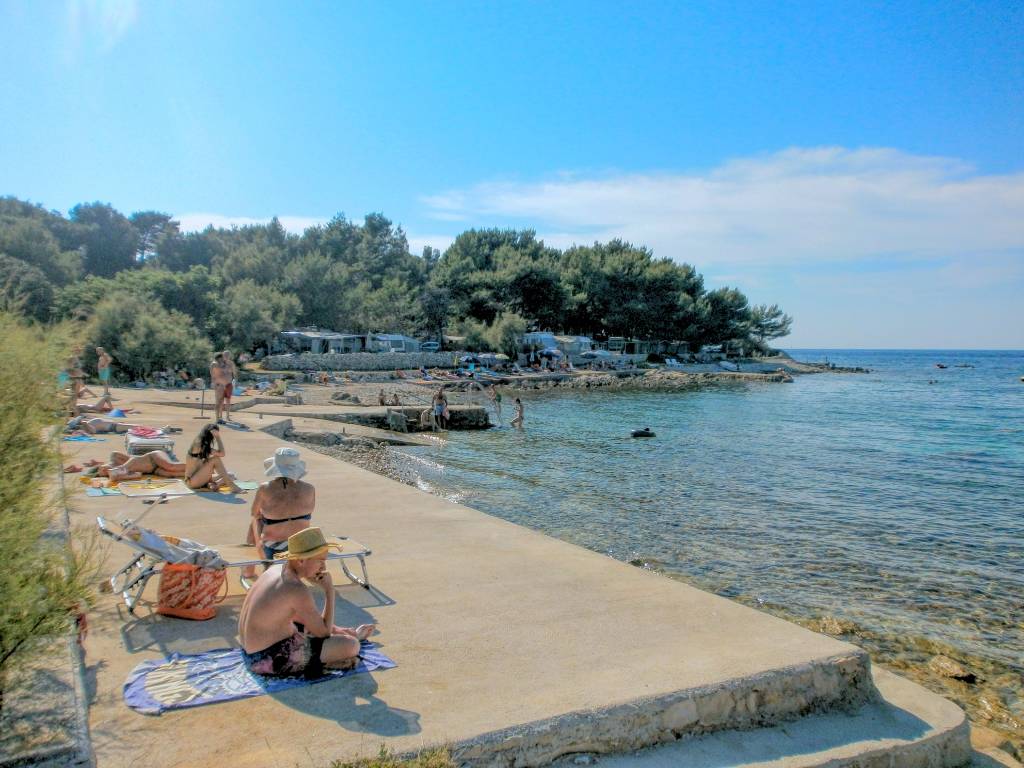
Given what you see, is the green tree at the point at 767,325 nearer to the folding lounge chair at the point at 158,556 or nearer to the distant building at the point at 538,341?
the distant building at the point at 538,341

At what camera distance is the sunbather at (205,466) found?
10.1 m

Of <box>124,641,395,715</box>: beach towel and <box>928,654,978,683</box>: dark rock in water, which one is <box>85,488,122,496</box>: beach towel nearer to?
<box>124,641,395,715</box>: beach towel

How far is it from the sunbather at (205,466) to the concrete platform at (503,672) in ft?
8.25

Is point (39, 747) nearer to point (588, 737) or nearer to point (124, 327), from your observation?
point (588, 737)

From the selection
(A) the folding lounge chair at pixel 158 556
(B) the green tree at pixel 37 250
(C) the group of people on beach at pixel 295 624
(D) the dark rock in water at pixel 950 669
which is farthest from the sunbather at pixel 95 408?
(B) the green tree at pixel 37 250

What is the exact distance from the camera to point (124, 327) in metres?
31.8

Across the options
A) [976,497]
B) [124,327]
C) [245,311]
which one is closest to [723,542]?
[976,497]

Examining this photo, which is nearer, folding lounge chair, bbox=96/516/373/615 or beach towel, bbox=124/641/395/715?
beach towel, bbox=124/641/395/715

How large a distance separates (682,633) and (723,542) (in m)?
6.28

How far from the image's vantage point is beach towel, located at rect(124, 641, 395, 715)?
163 inches

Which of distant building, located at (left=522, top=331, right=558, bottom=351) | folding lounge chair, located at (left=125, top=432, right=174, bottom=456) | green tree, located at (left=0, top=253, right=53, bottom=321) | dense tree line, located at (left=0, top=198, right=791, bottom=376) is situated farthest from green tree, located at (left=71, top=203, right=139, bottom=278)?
folding lounge chair, located at (left=125, top=432, right=174, bottom=456)

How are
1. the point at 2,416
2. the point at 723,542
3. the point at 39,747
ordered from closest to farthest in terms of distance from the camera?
1. the point at 39,747
2. the point at 2,416
3. the point at 723,542

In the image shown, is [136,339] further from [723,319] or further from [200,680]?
[723,319]

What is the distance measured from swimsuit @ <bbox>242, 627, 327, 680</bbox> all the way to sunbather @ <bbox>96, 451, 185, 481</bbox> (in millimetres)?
6904
